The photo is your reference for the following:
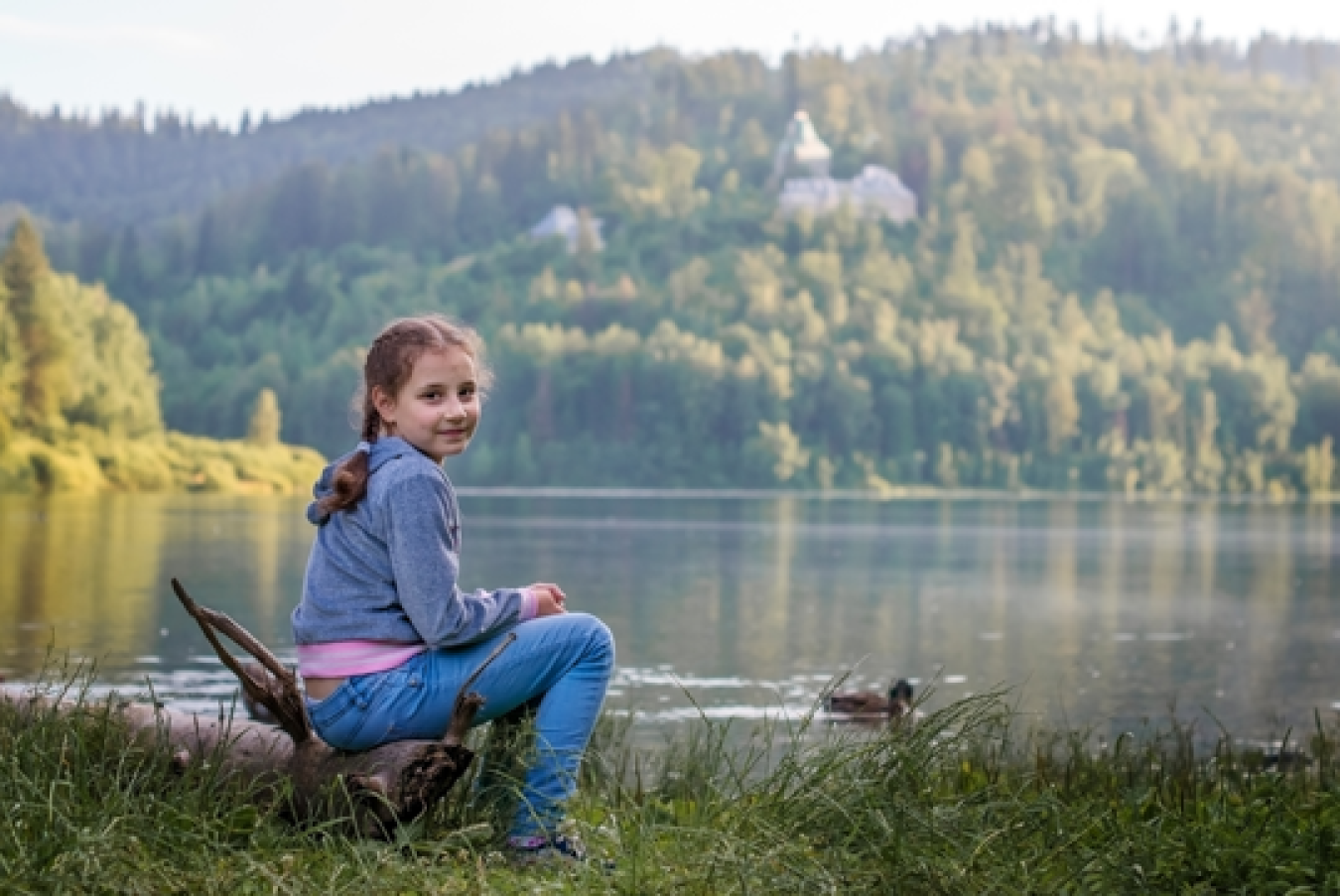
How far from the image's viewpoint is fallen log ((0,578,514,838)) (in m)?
4.38

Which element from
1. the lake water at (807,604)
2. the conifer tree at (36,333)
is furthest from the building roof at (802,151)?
the lake water at (807,604)

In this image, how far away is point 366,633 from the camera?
4.58m

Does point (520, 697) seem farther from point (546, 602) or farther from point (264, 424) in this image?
point (264, 424)

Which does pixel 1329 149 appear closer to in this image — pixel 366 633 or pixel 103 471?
pixel 103 471

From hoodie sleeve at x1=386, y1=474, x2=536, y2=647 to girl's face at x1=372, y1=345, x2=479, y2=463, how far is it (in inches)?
7.7

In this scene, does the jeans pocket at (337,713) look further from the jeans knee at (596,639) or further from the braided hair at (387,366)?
the jeans knee at (596,639)

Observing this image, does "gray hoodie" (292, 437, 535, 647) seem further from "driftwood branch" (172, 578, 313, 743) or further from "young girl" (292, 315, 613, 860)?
"driftwood branch" (172, 578, 313, 743)

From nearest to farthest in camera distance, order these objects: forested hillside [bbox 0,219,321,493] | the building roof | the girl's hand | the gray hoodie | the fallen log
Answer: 1. the fallen log
2. the gray hoodie
3. the girl's hand
4. forested hillside [bbox 0,219,321,493]
5. the building roof

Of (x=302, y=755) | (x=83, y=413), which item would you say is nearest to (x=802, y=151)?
(x=83, y=413)

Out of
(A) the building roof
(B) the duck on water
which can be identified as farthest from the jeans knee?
(A) the building roof

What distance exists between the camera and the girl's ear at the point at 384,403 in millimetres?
4777

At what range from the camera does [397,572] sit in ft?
14.7

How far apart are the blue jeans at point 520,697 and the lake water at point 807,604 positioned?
1.51ft

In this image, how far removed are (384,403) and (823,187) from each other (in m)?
153
